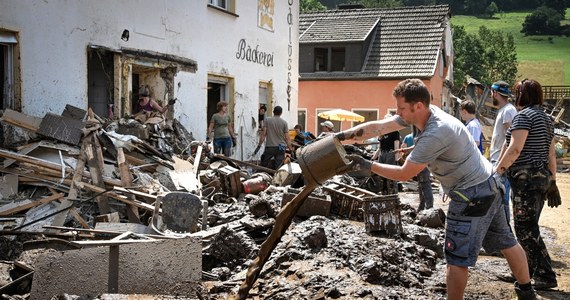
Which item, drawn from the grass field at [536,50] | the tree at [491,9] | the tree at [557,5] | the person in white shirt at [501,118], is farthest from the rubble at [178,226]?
the tree at [557,5]

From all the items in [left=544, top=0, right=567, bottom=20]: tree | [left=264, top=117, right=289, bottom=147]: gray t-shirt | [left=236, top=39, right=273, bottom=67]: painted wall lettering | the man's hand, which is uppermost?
[left=544, top=0, right=567, bottom=20]: tree

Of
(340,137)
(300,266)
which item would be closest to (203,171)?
(300,266)

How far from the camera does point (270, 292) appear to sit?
5512 mm

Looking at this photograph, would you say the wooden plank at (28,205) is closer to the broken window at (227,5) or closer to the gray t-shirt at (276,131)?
the gray t-shirt at (276,131)

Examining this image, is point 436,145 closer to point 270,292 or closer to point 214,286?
point 270,292

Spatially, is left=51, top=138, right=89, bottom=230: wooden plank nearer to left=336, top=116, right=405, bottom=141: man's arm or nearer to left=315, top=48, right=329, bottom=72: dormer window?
left=336, top=116, right=405, bottom=141: man's arm

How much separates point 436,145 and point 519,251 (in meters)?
1.29

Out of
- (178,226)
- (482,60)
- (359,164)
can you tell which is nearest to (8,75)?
(178,226)

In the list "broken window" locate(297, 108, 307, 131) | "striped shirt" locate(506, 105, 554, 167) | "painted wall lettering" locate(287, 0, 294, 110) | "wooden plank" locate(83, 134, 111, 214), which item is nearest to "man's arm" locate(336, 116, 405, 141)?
"striped shirt" locate(506, 105, 554, 167)

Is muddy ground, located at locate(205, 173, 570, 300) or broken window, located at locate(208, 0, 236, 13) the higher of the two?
broken window, located at locate(208, 0, 236, 13)

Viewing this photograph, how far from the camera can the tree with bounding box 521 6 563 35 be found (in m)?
83.6

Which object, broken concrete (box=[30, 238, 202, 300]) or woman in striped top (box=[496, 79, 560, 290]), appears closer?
broken concrete (box=[30, 238, 202, 300])

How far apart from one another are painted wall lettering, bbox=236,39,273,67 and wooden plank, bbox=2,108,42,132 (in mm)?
7277

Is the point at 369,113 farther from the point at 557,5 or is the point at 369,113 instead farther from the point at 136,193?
the point at 557,5
